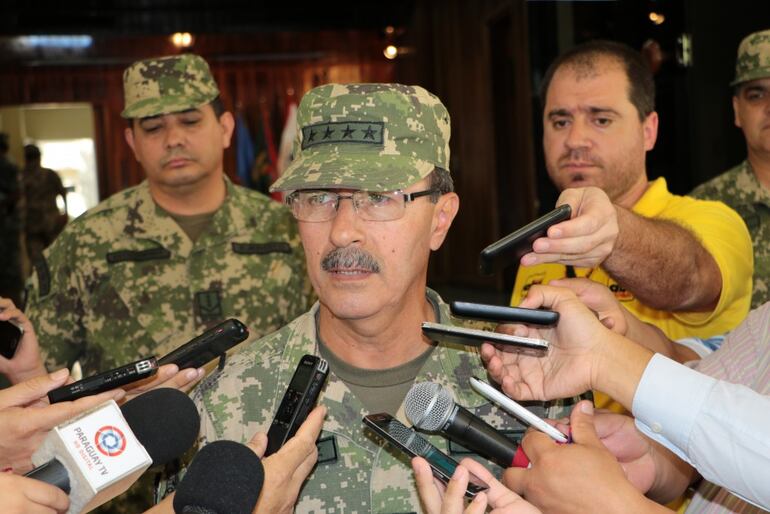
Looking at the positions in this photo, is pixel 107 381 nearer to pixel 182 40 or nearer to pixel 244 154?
pixel 244 154

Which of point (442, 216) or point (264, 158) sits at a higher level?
point (442, 216)

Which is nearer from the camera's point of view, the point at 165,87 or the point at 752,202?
the point at 165,87

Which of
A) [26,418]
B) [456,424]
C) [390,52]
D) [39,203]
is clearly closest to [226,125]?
[26,418]

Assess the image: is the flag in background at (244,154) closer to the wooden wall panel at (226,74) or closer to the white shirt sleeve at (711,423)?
the wooden wall panel at (226,74)

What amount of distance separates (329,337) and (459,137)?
850cm

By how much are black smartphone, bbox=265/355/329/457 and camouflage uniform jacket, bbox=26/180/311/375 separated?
1815 mm

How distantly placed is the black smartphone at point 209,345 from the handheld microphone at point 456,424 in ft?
1.23

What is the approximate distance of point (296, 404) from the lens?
5.81 feet

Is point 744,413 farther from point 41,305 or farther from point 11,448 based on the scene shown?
point 41,305

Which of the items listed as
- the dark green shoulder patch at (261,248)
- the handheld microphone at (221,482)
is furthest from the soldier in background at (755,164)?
the handheld microphone at (221,482)

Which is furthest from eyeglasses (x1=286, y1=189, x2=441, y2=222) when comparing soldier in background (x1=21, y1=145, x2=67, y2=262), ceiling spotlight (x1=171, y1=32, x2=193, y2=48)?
ceiling spotlight (x1=171, y1=32, x2=193, y2=48)

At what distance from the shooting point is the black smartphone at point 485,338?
170 cm

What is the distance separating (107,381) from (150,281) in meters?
2.04

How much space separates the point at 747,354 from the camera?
192cm
